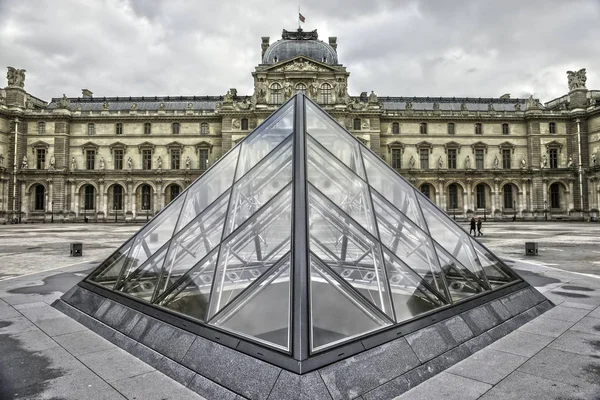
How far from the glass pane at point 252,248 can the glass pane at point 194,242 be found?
1.50 feet

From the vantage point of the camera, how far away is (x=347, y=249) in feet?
27.2

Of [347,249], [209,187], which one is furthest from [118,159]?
[209,187]

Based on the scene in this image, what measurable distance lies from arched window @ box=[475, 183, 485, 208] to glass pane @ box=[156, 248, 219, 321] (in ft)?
174

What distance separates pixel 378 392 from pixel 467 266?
3.45 meters

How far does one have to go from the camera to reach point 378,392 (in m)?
3.39

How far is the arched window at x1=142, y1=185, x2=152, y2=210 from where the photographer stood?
5188cm

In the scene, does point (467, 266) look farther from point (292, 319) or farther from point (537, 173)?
point (537, 173)

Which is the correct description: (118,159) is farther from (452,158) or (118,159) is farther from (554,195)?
(554,195)

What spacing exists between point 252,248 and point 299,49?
157 ft

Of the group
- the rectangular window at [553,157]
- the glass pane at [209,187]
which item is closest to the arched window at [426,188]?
the rectangular window at [553,157]

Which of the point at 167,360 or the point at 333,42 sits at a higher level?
the point at 333,42

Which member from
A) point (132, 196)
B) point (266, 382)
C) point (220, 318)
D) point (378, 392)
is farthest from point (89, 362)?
point (132, 196)

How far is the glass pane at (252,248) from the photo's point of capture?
467cm

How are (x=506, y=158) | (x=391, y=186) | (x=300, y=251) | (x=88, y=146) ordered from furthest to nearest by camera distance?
(x=506, y=158) < (x=88, y=146) < (x=391, y=186) < (x=300, y=251)
